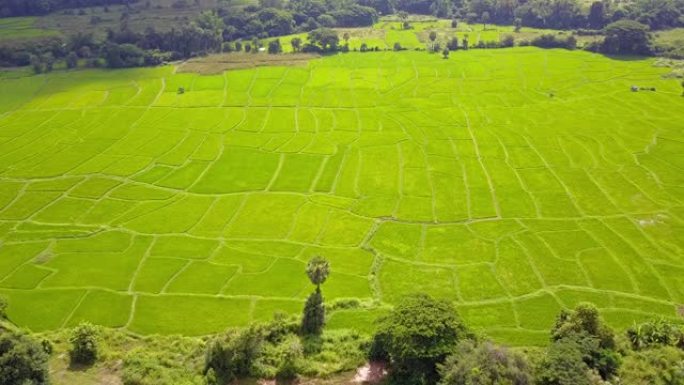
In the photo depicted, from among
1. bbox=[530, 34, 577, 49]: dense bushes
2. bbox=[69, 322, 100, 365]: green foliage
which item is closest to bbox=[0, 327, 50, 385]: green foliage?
bbox=[69, 322, 100, 365]: green foliage

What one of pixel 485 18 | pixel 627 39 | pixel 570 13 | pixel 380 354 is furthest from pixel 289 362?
pixel 485 18

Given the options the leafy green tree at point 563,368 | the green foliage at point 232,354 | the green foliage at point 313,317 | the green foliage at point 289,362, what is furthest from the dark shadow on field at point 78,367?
the leafy green tree at point 563,368

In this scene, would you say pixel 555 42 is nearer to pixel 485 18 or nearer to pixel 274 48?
pixel 485 18

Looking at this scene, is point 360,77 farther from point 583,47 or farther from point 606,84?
point 583,47

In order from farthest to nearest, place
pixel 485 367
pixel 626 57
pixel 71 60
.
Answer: pixel 626 57 → pixel 71 60 → pixel 485 367

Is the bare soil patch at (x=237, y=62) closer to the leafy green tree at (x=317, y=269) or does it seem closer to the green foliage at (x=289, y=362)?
the leafy green tree at (x=317, y=269)

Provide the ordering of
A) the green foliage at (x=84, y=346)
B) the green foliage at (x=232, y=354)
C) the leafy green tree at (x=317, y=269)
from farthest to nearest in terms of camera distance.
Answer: the leafy green tree at (x=317, y=269) < the green foliage at (x=84, y=346) < the green foliage at (x=232, y=354)
